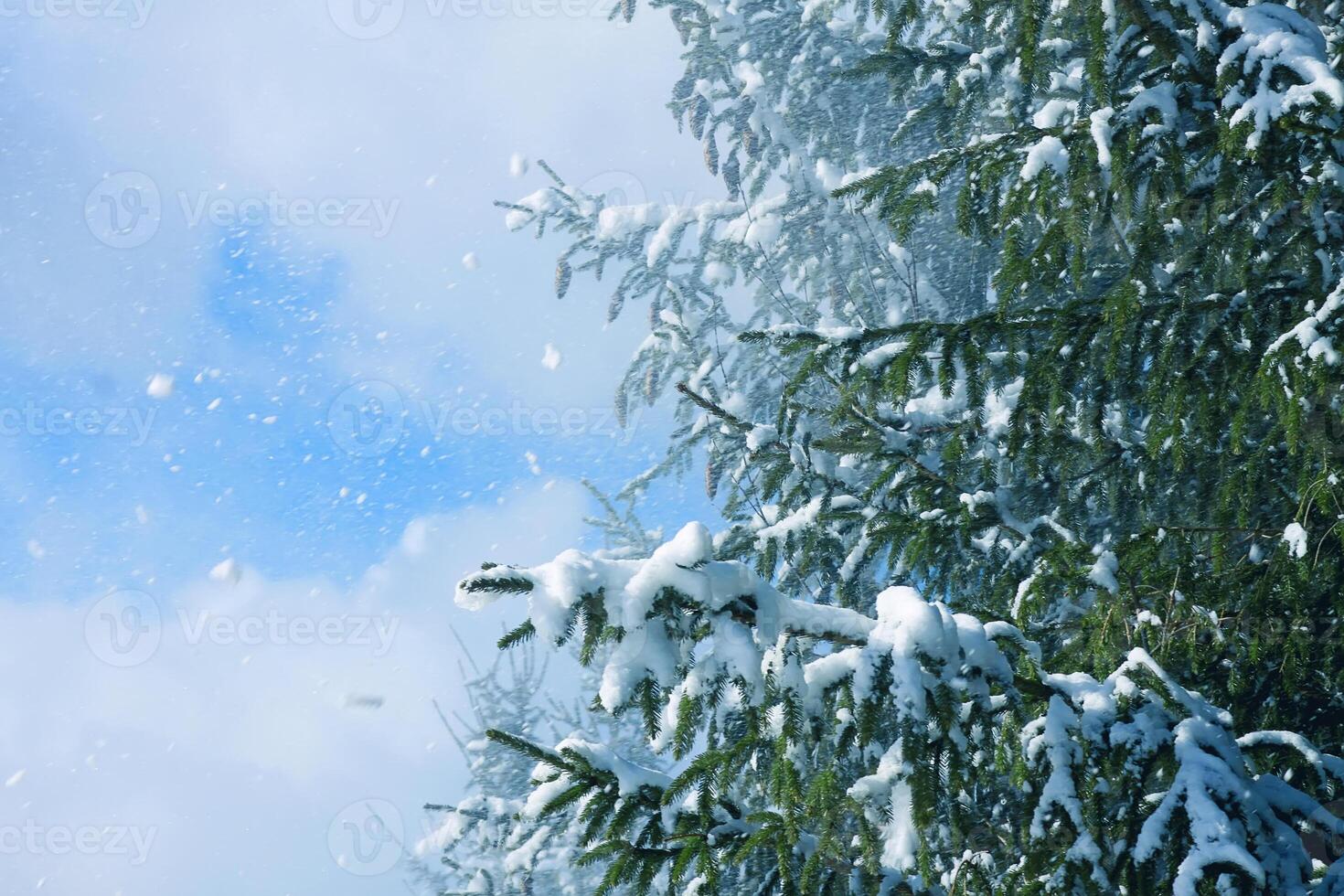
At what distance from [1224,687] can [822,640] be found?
2105mm

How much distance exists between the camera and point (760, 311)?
11.0 m

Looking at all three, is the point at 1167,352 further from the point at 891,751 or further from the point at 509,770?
the point at 509,770

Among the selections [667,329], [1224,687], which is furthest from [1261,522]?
[667,329]

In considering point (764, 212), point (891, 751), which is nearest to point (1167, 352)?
point (891, 751)

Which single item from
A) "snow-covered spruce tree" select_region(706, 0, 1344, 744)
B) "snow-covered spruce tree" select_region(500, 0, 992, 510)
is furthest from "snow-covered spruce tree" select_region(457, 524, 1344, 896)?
"snow-covered spruce tree" select_region(500, 0, 992, 510)

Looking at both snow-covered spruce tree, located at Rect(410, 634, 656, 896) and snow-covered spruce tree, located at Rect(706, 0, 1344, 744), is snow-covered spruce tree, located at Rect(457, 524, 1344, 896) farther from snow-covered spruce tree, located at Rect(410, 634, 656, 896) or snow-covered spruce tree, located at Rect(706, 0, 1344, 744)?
snow-covered spruce tree, located at Rect(410, 634, 656, 896)

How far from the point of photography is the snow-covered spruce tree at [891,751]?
7.68 ft

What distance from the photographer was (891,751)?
276 cm

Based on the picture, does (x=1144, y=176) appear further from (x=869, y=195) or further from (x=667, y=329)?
(x=667, y=329)

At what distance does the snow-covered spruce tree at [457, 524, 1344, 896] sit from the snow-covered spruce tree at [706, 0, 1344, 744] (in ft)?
2.20

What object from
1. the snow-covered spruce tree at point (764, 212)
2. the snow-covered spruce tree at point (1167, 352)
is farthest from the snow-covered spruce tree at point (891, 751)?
the snow-covered spruce tree at point (764, 212)

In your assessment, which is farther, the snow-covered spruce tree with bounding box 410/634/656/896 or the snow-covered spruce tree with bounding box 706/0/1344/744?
the snow-covered spruce tree with bounding box 410/634/656/896

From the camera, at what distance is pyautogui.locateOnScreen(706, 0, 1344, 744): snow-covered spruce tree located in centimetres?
327

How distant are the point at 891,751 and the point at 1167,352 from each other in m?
2.01
